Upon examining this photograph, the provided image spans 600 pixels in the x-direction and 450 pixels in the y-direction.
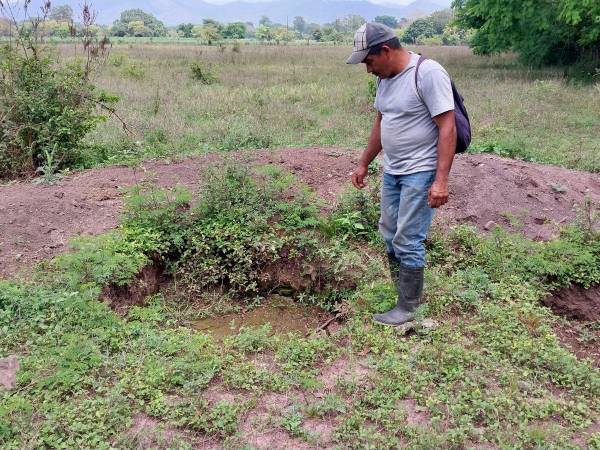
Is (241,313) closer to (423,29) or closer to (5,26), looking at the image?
(5,26)

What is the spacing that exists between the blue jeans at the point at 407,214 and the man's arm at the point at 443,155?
18 centimetres

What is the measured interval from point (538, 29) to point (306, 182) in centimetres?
1481

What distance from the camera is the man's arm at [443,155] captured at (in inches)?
125

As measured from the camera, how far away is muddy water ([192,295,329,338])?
4.43 metres

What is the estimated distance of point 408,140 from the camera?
3.39m

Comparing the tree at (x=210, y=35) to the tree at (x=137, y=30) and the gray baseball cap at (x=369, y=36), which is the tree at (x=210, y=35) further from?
the gray baseball cap at (x=369, y=36)

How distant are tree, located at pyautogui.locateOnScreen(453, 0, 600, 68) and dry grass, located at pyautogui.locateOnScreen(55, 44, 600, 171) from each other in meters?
1.00

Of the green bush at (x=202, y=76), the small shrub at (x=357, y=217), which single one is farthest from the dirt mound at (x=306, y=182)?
the green bush at (x=202, y=76)

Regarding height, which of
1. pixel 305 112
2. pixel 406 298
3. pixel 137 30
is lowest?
pixel 406 298

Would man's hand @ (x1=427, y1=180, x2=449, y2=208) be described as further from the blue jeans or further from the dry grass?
the dry grass

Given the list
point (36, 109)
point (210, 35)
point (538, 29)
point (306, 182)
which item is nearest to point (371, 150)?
point (306, 182)

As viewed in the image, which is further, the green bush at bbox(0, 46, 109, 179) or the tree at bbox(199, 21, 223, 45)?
the tree at bbox(199, 21, 223, 45)

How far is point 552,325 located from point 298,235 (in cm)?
220

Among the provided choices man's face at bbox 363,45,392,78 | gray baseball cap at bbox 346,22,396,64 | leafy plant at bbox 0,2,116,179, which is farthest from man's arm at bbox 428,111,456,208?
leafy plant at bbox 0,2,116,179
